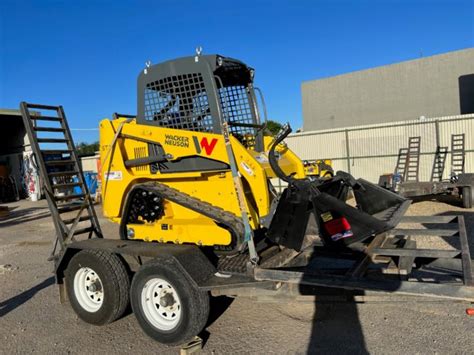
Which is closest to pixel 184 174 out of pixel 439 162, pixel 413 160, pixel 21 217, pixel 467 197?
pixel 467 197

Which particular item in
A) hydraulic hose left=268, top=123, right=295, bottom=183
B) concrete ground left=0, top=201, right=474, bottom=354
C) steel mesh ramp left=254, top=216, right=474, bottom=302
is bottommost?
concrete ground left=0, top=201, right=474, bottom=354

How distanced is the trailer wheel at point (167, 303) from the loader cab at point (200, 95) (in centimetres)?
162

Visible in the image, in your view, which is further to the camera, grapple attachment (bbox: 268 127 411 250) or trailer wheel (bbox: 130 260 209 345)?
trailer wheel (bbox: 130 260 209 345)

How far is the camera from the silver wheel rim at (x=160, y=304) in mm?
4285

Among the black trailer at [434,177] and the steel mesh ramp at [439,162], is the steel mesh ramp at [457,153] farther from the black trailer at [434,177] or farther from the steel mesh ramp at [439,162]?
the steel mesh ramp at [439,162]

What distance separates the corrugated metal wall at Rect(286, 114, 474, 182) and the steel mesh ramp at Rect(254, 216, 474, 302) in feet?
41.6

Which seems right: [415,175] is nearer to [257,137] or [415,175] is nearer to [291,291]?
A: [257,137]

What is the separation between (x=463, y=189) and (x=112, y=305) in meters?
10.8

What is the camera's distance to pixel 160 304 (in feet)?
14.3

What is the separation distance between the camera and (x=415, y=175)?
1672cm

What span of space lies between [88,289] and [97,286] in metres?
0.16

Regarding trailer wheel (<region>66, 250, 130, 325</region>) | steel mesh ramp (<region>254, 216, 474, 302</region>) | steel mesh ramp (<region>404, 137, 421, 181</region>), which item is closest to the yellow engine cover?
trailer wheel (<region>66, 250, 130, 325</region>)

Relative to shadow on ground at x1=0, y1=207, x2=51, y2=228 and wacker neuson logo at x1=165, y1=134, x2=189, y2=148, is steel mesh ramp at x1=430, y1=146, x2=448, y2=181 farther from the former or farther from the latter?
shadow on ground at x1=0, y1=207, x2=51, y2=228

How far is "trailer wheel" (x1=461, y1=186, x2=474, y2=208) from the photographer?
1182 centimetres
